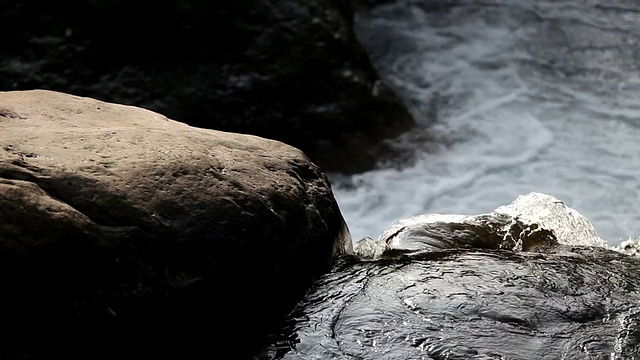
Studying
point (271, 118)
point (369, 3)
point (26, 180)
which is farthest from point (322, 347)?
point (369, 3)

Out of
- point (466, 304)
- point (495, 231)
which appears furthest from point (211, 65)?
point (466, 304)

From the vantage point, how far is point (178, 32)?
228 inches

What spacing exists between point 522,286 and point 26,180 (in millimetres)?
1560

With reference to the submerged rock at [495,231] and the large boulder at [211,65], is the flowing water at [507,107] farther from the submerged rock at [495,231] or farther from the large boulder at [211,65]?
the submerged rock at [495,231]

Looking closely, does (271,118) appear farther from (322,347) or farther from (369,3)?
(322,347)

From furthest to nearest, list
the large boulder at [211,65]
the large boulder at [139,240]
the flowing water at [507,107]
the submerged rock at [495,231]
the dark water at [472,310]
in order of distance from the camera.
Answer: the large boulder at [211,65] → the flowing water at [507,107] → the submerged rock at [495,231] → the dark water at [472,310] → the large boulder at [139,240]

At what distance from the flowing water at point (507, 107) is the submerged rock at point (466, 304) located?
5.28 ft

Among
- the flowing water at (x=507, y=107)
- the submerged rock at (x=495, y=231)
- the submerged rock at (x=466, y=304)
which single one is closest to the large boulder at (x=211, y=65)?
the flowing water at (x=507, y=107)

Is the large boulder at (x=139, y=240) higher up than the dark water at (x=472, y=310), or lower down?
higher up

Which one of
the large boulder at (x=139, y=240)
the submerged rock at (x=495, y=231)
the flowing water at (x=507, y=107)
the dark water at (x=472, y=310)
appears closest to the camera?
the large boulder at (x=139, y=240)

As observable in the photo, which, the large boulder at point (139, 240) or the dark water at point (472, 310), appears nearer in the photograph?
the large boulder at point (139, 240)

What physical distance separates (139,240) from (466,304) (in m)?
1.03

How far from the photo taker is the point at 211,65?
578 centimetres

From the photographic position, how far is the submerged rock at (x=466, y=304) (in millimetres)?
2637
